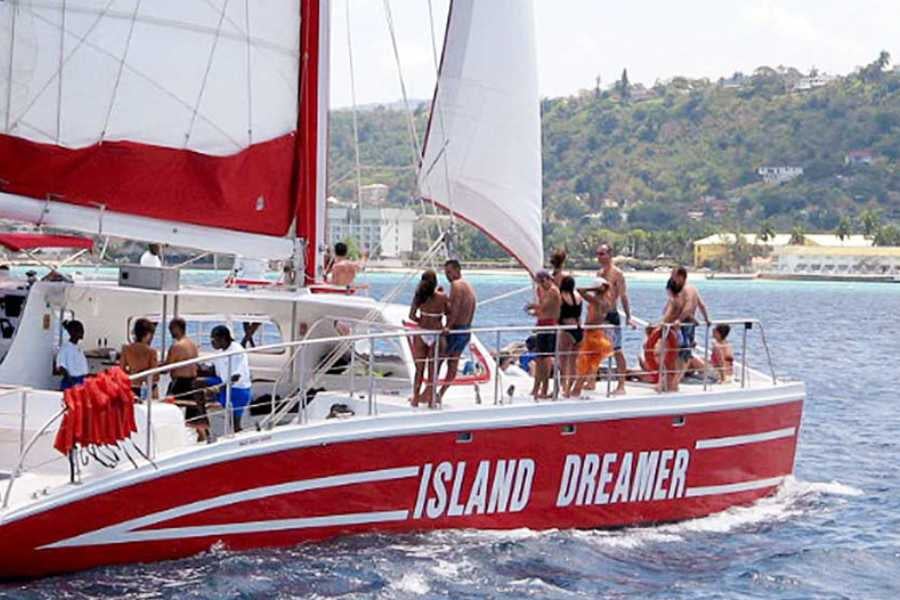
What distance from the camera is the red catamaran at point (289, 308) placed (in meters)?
14.5

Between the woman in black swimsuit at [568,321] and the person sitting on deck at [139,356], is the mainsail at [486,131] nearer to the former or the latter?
the woman in black swimsuit at [568,321]

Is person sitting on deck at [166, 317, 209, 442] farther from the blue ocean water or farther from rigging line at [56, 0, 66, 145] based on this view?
rigging line at [56, 0, 66, 145]

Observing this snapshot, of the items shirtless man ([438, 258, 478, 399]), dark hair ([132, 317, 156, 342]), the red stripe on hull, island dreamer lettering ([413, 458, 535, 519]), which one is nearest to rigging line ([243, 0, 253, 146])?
the red stripe on hull

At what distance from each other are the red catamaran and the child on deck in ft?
0.88

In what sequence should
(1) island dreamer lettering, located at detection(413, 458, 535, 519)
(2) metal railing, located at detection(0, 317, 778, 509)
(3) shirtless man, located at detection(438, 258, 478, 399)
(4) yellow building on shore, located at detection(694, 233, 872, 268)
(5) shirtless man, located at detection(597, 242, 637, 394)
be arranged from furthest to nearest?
(4) yellow building on shore, located at detection(694, 233, 872, 268)
(5) shirtless man, located at detection(597, 242, 637, 394)
(3) shirtless man, located at detection(438, 258, 478, 399)
(1) island dreamer lettering, located at detection(413, 458, 535, 519)
(2) metal railing, located at detection(0, 317, 778, 509)

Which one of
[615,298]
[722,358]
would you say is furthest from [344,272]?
[722,358]

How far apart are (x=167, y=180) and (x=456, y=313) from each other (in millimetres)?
3015

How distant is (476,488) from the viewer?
1560cm

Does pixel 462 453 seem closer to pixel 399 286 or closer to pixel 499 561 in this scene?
pixel 499 561

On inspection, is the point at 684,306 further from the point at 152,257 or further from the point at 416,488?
the point at 152,257

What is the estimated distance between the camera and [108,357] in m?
16.7

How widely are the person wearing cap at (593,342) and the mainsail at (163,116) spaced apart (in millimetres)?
2689

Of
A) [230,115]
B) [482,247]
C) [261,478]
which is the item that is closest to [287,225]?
[230,115]

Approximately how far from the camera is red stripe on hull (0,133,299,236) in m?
16.4
